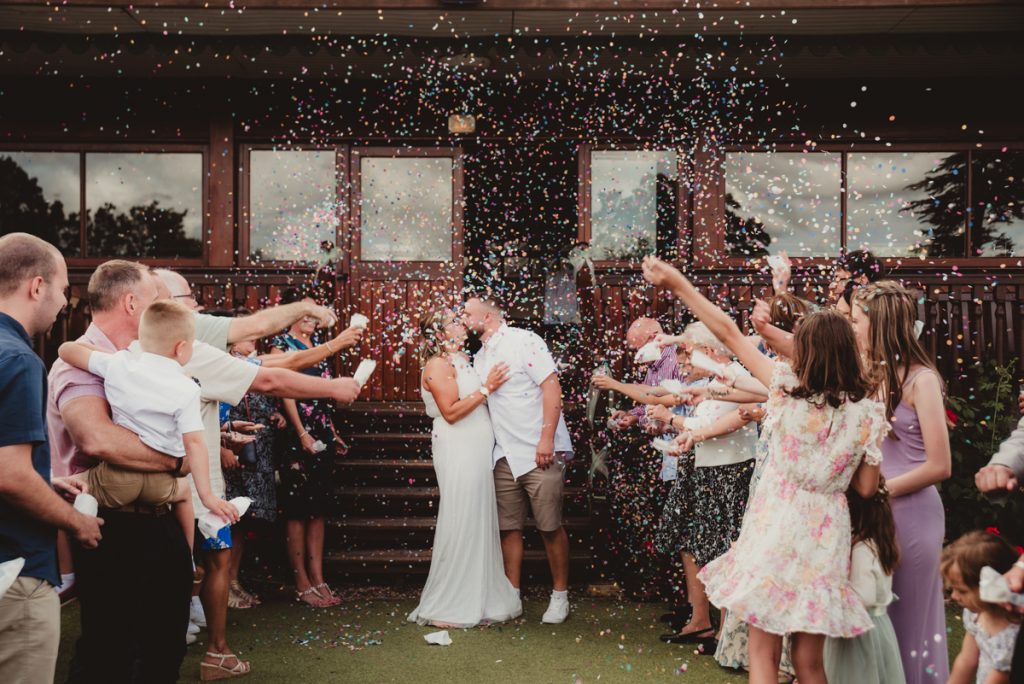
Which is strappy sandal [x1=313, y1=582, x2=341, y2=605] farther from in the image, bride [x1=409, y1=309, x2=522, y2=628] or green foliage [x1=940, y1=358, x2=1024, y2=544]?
green foliage [x1=940, y1=358, x2=1024, y2=544]

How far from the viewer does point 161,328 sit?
3.41 m

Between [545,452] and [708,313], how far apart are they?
9.42 feet

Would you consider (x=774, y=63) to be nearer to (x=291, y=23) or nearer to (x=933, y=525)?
(x=291, y=23)

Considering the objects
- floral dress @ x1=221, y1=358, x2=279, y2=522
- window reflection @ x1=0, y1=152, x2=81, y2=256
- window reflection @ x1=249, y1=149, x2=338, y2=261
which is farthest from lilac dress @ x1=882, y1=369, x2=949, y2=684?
window reflection @ x1=0, y1=152, x2=81, y2=256

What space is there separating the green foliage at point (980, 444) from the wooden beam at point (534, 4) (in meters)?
3.33

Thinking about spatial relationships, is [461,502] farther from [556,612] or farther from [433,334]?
[433,334]

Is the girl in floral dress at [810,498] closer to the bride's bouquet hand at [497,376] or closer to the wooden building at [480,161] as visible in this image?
the bride's bouquet hand at [497,376]

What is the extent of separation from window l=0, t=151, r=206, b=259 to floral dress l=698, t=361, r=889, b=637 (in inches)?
300

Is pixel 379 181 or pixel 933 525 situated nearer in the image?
pixel 933 525

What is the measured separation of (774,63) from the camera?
27.6ft

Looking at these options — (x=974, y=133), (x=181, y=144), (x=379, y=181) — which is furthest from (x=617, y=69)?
(x=181, y=144)

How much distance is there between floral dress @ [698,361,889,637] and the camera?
312cm

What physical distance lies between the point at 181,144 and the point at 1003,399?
8561 mm

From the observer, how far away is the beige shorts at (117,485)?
3.18 m
